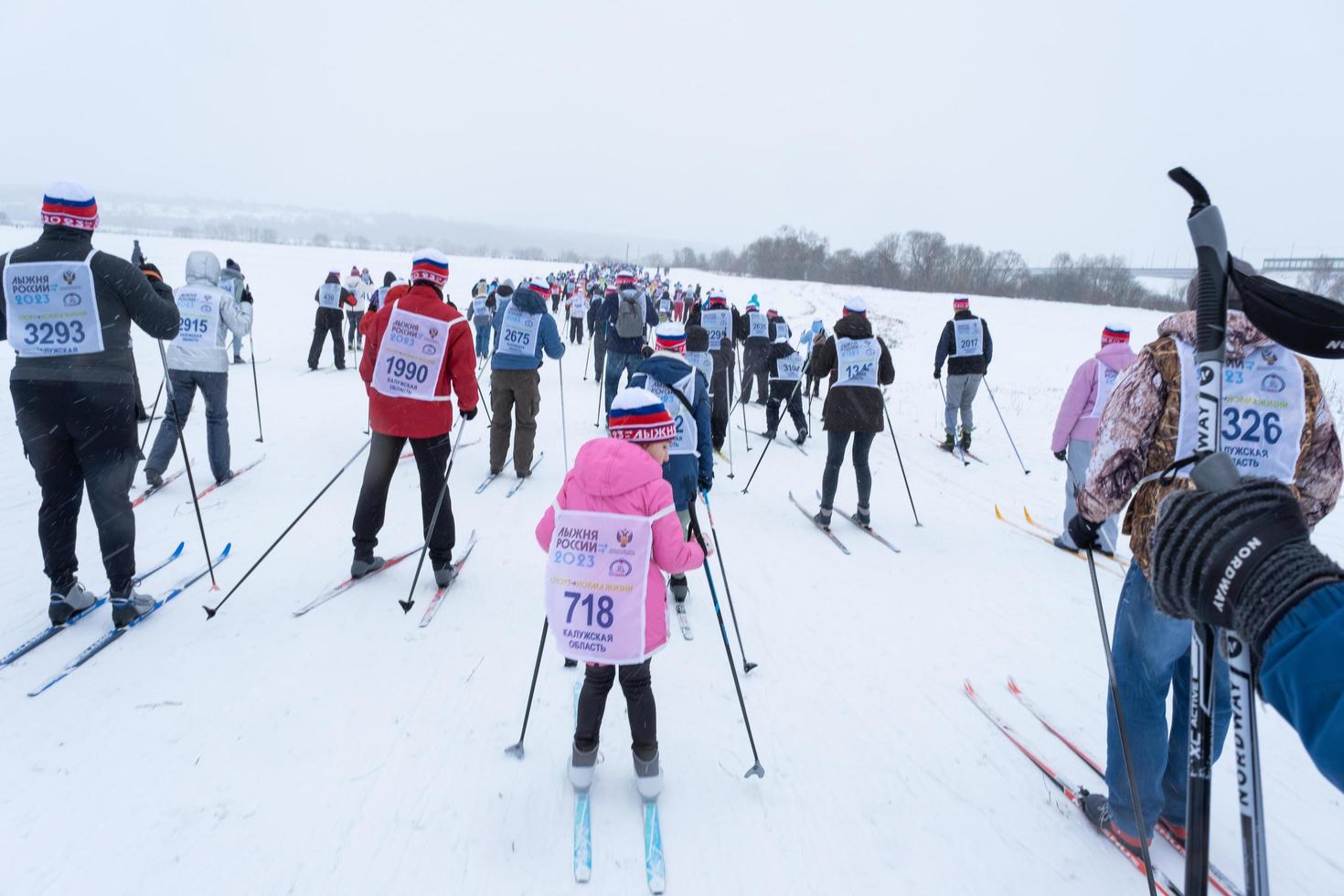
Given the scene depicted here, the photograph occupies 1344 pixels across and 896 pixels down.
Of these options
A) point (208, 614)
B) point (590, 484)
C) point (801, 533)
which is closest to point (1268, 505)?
point (590, 484)

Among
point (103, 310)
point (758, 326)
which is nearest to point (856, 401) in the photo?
point (103, 310)

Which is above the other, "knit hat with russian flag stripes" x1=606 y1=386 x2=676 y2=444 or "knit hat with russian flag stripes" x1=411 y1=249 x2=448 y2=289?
"knit hat with russian flag stripes" x1=411 y1=249 x2=448 y2=289

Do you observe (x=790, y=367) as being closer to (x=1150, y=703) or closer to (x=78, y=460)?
(x=1150, y=703)

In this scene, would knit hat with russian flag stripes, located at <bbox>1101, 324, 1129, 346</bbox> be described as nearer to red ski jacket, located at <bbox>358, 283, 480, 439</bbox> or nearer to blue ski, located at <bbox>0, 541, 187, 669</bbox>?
red ski jacket, located at <bbox>358, 283, 480, 439</bbox>

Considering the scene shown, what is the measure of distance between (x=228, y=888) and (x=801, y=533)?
5243 millimetres

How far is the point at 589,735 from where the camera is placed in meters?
2.84

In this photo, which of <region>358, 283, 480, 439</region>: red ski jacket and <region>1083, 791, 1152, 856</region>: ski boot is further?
<region>358, 283, 480, 439</region>: red ski jacket

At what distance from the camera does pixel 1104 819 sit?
285cm

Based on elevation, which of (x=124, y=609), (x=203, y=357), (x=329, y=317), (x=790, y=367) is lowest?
(x=124, y=609)

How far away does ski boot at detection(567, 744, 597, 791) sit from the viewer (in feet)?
9.38

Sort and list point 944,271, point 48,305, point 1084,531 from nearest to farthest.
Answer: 1. point 1084,531
2. point 48,305
3. point 944,271

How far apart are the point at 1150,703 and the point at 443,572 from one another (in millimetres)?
4219

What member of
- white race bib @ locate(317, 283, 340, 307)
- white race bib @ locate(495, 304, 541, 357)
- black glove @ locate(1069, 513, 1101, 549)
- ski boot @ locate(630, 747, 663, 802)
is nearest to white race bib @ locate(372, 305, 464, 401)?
white race bib @ locate(495, 304, 541, 357)

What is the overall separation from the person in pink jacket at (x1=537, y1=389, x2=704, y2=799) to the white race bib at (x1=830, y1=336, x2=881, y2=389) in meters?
3.94
